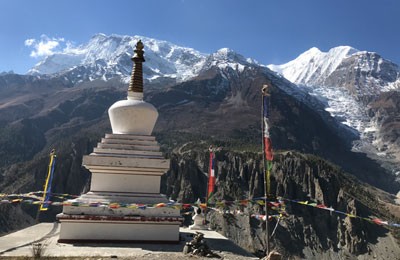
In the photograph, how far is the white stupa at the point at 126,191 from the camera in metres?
18.3

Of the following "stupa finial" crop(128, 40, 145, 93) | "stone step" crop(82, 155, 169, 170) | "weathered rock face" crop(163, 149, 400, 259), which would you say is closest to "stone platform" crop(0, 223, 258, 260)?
"stone step" crop(82, 155, 169, 170)

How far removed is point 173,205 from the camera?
1902 centimetres

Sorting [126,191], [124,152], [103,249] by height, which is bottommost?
[103,249]

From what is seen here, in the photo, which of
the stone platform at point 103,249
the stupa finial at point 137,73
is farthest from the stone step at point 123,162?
the stupa finial at point 137,73

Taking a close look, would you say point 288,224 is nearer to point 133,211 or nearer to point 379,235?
point 379,235

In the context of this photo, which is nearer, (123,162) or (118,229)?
(118,229)

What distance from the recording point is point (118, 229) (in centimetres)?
1858

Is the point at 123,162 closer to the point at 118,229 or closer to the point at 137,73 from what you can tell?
the point at 118,229

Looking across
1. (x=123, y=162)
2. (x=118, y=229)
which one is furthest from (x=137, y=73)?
(x=118, y=229)

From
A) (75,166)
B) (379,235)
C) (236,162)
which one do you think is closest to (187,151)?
(236,162)

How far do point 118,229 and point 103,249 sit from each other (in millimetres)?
1863

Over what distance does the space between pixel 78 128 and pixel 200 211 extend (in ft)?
580

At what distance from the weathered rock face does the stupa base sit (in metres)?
54.0

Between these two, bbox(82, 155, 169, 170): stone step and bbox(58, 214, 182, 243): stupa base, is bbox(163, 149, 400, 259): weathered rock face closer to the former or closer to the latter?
bbox(82, 155, 169, 170): stone step
